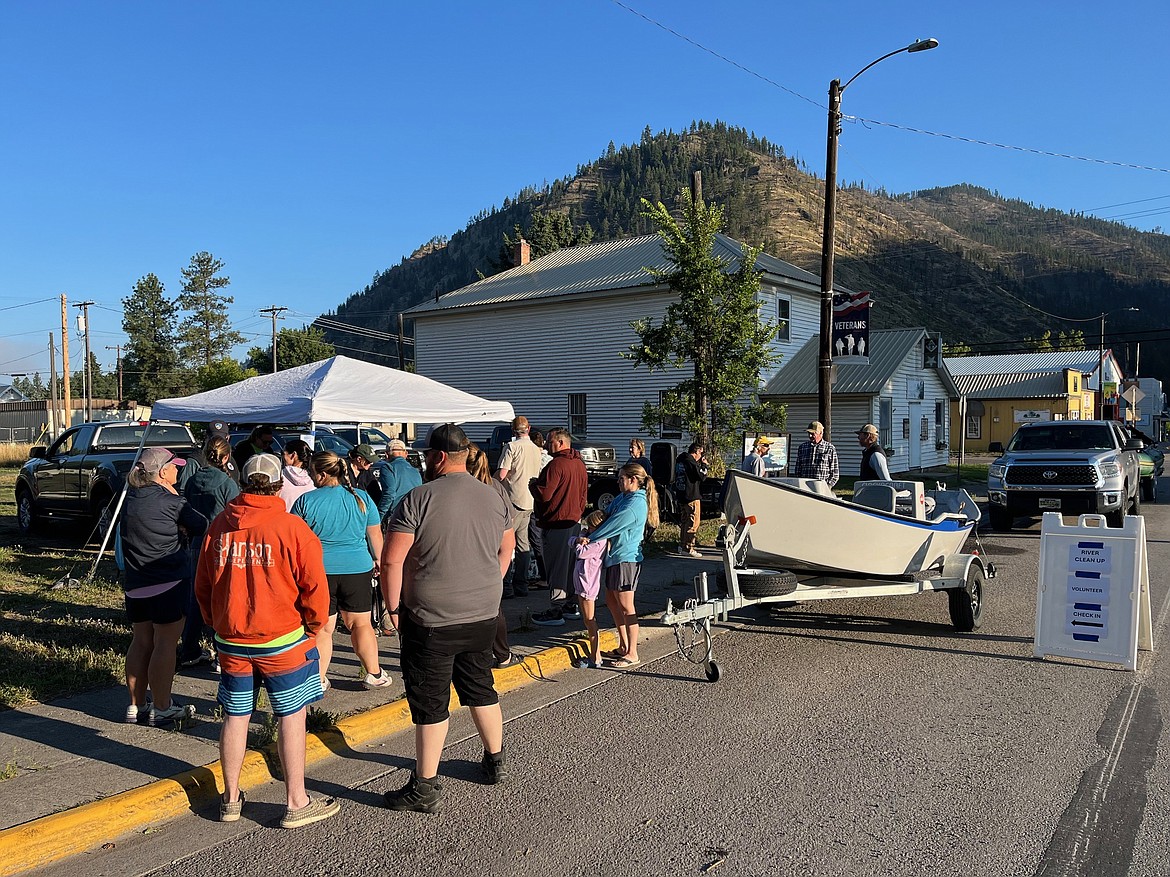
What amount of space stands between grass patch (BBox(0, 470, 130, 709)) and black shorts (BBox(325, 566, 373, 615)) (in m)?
1.87

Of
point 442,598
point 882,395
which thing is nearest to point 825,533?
point 442,598

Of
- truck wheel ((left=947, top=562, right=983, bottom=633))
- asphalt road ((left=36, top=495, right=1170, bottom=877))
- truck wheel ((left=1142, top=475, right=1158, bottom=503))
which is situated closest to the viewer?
asphalt road ((left=36, top=495, right=1170, bottom=877))

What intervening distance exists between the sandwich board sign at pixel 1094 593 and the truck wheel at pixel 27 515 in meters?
14.1

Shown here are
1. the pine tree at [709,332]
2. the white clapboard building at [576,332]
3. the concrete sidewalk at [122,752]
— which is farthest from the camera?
the white clapboard building at [576,332]

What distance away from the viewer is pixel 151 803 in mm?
4469

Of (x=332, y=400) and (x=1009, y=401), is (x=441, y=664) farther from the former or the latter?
(x=1009, y=401)

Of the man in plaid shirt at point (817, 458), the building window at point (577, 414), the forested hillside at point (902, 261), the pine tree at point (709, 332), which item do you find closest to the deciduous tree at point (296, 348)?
the forested hillside at point (902, 261)

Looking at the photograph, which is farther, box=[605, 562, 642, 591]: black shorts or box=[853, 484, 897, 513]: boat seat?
box=[853, 484, 897, 513]: boat seat

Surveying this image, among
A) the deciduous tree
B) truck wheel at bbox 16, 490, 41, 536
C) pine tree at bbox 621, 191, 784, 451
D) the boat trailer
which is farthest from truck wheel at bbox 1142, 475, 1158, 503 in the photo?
the deciduous tree

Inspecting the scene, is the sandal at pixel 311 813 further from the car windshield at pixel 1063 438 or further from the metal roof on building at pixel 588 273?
the metal roof on building at pixel 588 273

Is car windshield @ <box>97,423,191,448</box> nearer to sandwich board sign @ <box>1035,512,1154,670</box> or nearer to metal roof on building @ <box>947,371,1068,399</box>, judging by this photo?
sandwich board sign @ <box>1035,512,1154,670</box>

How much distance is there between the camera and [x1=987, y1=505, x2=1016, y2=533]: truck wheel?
1677 cm

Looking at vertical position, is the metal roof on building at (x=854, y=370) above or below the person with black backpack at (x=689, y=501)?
above

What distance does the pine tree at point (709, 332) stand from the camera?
20.7 m
